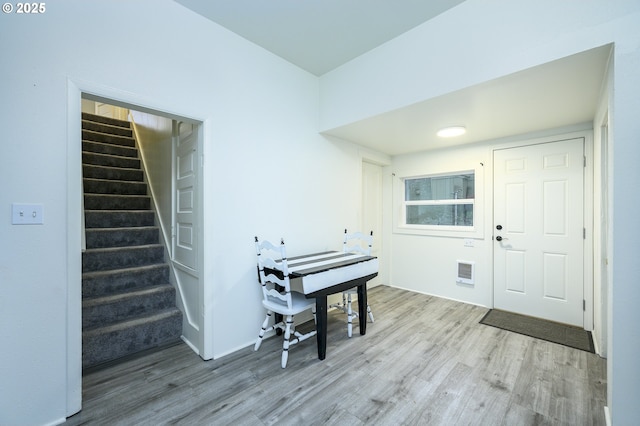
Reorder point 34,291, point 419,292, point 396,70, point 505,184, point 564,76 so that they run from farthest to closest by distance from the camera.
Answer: point 419,292 → point 505,184 → point 396,70 → point 564,76 → point 34,291

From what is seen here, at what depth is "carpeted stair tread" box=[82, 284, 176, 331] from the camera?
2293mm

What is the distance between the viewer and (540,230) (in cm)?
312

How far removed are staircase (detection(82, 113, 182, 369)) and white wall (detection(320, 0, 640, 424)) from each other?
9.61 ft

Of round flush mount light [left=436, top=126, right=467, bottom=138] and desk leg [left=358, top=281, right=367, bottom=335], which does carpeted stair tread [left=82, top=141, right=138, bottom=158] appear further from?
round flush mount light [left=436, top=126, right=467, bottom=138]

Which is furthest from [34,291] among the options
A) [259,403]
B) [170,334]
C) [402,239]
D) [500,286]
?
[500,286]

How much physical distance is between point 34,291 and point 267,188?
178cm

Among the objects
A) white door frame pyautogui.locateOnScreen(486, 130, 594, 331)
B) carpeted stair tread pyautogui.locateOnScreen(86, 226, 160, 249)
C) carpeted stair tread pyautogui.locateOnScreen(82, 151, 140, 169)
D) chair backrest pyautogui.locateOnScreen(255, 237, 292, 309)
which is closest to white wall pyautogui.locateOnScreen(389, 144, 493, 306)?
white door frame pyautogui.locateOnScreen(486, 130, 594, 331)

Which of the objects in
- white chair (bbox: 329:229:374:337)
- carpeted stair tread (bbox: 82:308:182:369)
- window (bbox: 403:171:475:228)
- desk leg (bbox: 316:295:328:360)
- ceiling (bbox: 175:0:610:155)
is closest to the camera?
ceiling (bbox: 175:0:610:155)

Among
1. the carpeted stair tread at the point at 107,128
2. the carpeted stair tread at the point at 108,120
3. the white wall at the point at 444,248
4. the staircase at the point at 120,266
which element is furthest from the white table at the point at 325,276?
the carpeted stair tread at the point at 108,120

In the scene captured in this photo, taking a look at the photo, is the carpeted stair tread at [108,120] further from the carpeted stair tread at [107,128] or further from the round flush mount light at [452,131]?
the round flush mount light at [452,131]

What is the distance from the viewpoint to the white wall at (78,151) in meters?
1.49

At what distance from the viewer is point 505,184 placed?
132 inches

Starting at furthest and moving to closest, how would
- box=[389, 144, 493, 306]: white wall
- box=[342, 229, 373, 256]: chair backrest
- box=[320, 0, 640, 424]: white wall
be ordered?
box=[389, 144, 493, 306]: white wall < box=[342, 229, 373, 256]: chair backrest < box=[320, 0, 640, 424]: white wall

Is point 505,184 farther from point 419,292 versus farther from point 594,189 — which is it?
point 419,292
